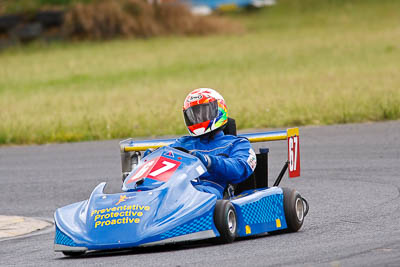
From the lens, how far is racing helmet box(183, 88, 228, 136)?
7406mm

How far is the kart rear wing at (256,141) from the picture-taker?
7.98 m

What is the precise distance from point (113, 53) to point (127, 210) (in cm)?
2907

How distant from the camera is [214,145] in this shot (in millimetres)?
7559

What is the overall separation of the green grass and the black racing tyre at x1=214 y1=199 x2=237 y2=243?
8.43 meters

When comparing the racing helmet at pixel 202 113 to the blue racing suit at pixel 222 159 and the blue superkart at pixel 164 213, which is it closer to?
the blue racing suit at pixel 222 159

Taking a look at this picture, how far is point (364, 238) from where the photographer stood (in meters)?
6.65

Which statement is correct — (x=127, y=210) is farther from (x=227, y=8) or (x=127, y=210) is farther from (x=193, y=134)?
(x=227, y=8)

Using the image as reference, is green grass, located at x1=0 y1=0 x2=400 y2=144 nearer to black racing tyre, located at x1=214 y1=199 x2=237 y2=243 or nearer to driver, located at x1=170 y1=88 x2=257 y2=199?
driver, located at x1=170 y1=88 x2=257 y2=199

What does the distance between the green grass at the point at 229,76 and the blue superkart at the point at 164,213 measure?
7.96 meters

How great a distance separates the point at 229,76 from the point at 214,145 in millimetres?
18067

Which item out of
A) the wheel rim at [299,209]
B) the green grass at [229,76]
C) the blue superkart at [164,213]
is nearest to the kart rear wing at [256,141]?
the wheel rim at [299,209]

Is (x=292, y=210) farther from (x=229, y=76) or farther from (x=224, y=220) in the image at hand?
(x=229, y=76)

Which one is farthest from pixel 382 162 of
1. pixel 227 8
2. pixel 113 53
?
pixel 227 8

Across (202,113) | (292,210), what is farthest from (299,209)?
(202,113)
